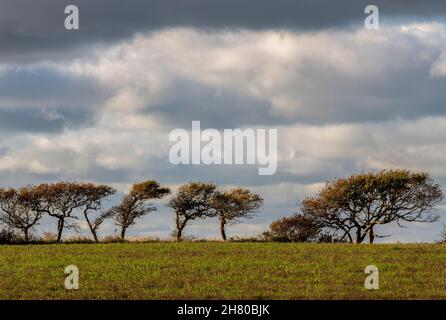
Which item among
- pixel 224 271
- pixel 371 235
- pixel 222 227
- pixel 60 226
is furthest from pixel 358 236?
pixel 224 271

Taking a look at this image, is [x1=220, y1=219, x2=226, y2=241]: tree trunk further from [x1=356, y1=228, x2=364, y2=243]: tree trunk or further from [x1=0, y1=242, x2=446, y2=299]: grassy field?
[x1=0, y1=242, x2=446, y2=299]: grassy field

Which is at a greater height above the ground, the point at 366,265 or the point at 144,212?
the point at 144,212

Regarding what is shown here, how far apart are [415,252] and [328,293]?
18.9m

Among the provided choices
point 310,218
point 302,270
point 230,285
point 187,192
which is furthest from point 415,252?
point 187,192

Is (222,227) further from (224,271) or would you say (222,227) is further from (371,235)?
(224,271)

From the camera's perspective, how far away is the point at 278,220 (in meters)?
72.9

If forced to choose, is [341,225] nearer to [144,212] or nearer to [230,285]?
[144,212]

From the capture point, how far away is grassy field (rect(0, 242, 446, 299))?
31.5m

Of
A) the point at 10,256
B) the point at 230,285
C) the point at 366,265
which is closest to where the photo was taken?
the point at 230,285

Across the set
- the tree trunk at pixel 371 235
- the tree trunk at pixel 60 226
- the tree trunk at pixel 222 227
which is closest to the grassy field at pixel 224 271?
the tree trunk at pixel 371 235

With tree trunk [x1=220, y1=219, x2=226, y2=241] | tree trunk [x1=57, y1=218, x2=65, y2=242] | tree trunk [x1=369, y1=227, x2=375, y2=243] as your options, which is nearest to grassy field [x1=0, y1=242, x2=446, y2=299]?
tree trunk [x1=369, y1=227, x2=375, y2=243]

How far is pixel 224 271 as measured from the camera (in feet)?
126

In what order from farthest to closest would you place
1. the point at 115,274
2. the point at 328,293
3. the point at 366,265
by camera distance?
the point at 366,265 → the point at 115,274 → the point at 328,293

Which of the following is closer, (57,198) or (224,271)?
(224,271)
